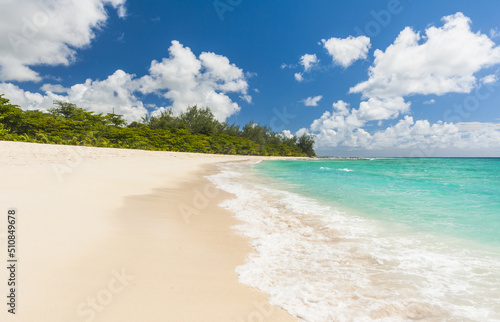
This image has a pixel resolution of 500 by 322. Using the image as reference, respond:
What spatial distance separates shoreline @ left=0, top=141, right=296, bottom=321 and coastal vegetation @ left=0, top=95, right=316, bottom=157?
24354 mm

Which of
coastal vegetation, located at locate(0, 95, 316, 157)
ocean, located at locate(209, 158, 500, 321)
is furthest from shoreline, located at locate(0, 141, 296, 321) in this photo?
coastal vegetation, located at locate(0, 95, 316, 157)

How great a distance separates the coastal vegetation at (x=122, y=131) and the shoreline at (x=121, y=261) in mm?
24354

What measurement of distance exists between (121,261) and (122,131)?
1576 inches

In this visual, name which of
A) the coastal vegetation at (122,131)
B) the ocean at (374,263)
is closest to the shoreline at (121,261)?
the ocean at (374,263)

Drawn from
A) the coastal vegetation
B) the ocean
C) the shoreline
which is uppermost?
the coastal vegetation

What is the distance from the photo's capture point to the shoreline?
6.89 feet

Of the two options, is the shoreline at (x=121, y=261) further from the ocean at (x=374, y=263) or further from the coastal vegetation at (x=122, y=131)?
the coastal vegetation at (x=122, y=131)

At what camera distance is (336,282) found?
294cm

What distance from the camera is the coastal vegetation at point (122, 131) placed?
2697 cm

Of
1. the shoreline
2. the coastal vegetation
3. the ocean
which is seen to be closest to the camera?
the shoreline

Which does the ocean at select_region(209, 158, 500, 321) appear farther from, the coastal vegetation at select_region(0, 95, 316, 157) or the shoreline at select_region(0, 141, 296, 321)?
the coastal vegetation at select_region(0, 95, 316, 157)

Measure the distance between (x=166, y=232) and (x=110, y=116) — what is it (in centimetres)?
5021

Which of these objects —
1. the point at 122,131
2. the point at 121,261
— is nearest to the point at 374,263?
the point at 121,261

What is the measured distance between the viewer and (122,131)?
3722 centimetres
